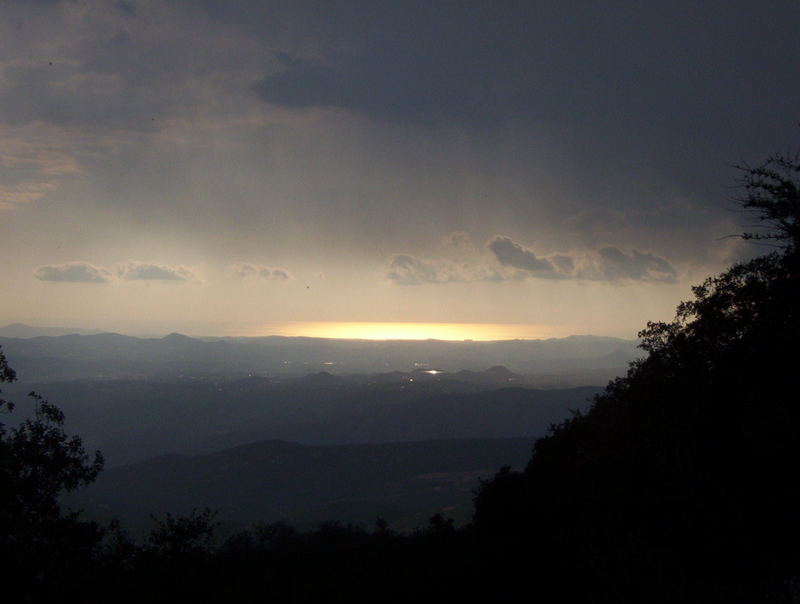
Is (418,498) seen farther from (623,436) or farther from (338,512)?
(623,436)

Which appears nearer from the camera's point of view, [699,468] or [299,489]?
[699,468]

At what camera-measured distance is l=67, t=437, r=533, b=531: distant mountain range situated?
456ft

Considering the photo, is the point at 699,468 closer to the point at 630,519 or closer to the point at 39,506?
the point at 630,519

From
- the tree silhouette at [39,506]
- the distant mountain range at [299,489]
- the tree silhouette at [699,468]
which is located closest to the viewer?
the tree silhouette at [699,468]

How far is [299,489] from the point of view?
175 meters

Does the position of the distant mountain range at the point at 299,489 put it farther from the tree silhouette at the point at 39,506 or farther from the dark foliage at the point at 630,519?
the tree silhouette at the point at 39,506

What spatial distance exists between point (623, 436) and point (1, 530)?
22.8 m

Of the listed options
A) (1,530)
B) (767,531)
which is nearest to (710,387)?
(767,531)

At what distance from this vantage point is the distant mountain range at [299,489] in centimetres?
13888

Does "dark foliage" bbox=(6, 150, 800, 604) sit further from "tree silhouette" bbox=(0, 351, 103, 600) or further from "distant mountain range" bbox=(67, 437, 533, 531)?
"distant mountain range" bbox=(67, 437, 533, 531)

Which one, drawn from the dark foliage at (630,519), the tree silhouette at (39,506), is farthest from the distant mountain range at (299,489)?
the tree silhouette at (39,506)

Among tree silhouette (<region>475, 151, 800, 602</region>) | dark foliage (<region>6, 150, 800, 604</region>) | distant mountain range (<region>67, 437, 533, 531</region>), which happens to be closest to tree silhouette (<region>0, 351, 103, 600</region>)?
dark foliage (<region>6, 150, 800, 604</region>)

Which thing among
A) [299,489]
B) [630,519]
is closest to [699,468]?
[630,519]

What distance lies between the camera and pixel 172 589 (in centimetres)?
2106
